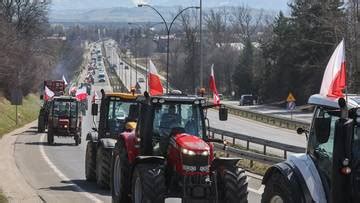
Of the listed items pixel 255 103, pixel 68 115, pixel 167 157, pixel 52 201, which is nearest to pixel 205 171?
pixel 167 157

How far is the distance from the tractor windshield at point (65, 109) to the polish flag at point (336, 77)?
30008 millimetres

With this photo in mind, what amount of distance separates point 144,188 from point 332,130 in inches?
164

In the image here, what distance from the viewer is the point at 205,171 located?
37.3 feet

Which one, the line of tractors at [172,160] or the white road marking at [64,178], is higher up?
the line of tractors at [172,160]

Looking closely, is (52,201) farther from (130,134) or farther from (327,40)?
(327,40)

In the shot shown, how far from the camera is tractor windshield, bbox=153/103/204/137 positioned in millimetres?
12539

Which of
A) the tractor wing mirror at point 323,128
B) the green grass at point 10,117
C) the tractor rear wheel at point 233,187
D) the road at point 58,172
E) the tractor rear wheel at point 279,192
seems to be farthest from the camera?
the green grass at point 10,117

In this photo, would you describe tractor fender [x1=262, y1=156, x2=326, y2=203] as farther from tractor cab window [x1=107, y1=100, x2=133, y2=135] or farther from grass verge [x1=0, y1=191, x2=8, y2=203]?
tractor cab window [x1=107, y1=100, x2=133, y2=135]

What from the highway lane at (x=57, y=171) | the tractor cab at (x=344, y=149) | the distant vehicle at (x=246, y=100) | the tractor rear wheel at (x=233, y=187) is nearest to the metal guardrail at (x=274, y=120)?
the highway lane at (x=57, y=171)

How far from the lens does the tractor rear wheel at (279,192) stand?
27.0 feet

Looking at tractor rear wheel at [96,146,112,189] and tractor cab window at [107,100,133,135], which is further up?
tractor cab window at [107,100,133,135]

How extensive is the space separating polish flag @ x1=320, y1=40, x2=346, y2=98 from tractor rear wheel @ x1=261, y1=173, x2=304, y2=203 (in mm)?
1198

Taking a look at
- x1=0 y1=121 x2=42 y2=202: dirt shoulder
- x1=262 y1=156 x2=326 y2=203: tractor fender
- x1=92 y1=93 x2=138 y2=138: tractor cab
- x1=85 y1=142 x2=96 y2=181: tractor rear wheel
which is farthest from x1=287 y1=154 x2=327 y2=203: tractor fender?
x1=85 y1=142 x2=96 y2=181: tractor rear wheel

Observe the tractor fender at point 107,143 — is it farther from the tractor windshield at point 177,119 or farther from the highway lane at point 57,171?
the tractor windshield at point 177,119
